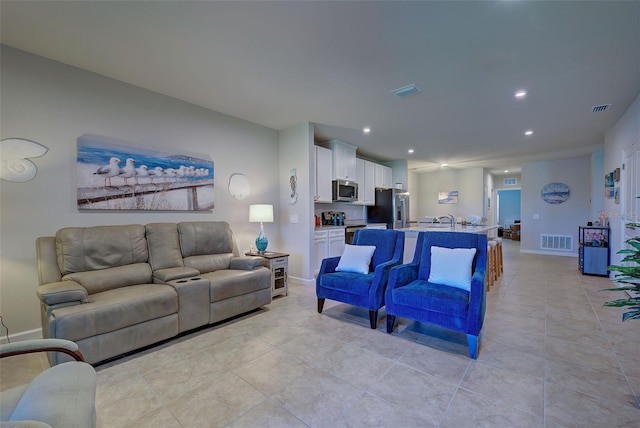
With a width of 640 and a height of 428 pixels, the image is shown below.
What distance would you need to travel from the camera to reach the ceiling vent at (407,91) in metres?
3.14

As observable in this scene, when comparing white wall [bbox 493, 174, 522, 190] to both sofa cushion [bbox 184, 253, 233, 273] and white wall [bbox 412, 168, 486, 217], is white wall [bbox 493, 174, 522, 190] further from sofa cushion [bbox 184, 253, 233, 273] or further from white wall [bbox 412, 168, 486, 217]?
sofa cushion [bbox 184, 253, 233, 273]

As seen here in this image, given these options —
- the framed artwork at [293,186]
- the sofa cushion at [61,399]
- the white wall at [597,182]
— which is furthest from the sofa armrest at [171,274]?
the white wall at [597,182]

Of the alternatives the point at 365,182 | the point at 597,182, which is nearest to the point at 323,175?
the point at 365,182

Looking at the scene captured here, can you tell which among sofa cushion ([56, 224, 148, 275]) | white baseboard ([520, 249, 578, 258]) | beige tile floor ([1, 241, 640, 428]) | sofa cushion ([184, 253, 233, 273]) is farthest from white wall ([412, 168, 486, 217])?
sofa cushion ([56, 224, 148, 275])

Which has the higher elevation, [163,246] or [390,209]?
[390,209]

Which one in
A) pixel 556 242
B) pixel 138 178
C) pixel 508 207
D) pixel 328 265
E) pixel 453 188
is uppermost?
pixel 453 188

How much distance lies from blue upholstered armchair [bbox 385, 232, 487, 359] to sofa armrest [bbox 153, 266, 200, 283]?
81.5 inches

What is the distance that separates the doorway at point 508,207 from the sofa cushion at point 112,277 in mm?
14338

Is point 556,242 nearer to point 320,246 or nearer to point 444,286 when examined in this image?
point 320,246

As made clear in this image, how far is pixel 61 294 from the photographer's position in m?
2.08

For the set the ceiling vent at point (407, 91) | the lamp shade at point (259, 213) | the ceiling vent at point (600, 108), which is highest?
the ceiling vent at point (407, 91)

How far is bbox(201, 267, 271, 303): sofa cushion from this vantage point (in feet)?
9.42

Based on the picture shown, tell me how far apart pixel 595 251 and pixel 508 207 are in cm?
917

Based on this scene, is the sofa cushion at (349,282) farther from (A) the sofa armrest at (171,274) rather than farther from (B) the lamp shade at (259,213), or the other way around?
(A) the sofa armrest at (171,274)
